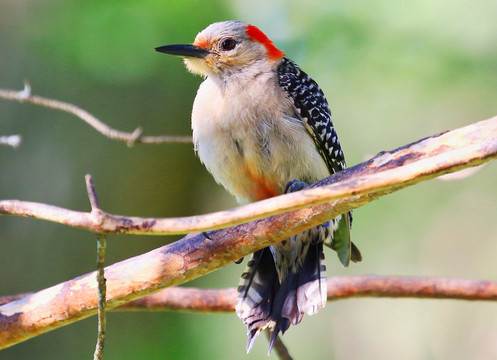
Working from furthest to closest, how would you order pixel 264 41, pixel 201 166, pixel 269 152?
pixel 201 166 → pixel 264 41 → pixel 269 152

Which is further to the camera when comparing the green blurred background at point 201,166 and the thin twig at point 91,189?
the green blurred background at point 201,166

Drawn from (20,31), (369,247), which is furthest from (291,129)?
(369,247)

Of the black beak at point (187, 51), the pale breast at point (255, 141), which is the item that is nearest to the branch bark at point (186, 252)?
the pale breast at point (255, 141)

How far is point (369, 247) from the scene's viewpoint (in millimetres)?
7707

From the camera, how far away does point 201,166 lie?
588cm

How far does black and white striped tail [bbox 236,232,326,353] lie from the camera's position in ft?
11.5

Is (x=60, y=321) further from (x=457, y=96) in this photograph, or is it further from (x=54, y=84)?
(x=457, y=96)

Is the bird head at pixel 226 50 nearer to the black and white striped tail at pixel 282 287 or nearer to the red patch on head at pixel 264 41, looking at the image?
the red patch on head at pixel 264 41

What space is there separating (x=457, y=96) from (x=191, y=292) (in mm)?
5121

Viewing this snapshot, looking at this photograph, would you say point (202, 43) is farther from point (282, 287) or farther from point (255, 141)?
point (282, 287)

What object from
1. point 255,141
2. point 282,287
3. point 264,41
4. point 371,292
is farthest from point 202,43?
point 371,292

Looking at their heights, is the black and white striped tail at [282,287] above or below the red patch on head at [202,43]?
below

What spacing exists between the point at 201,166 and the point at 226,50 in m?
1.90

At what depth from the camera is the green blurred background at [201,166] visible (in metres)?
5.39
